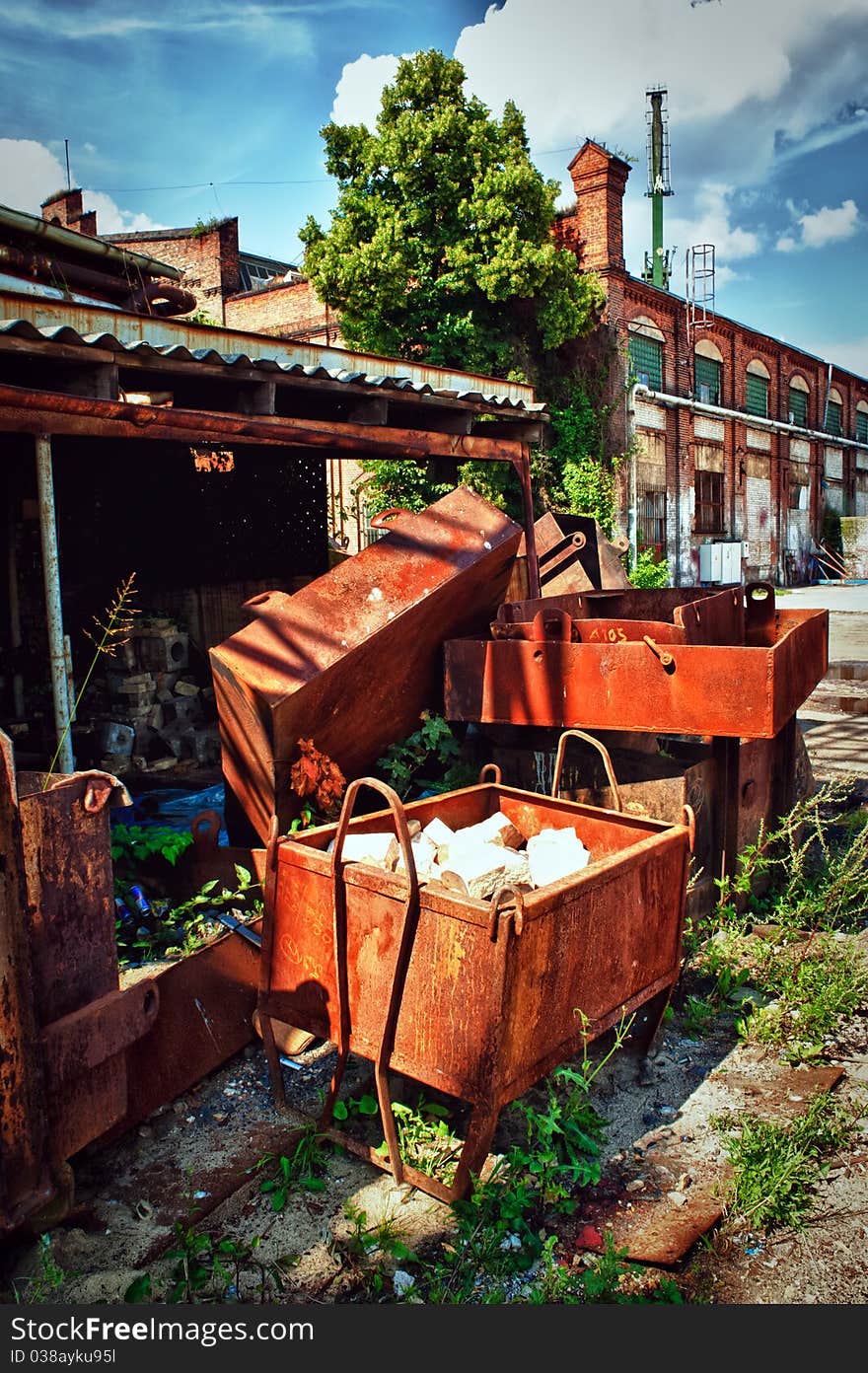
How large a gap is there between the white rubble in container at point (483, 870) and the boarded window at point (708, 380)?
913 inches

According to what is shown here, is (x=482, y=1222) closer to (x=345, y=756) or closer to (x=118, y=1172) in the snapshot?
(x=118, y=1172)

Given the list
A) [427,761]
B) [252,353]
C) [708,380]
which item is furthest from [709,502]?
[427,761]

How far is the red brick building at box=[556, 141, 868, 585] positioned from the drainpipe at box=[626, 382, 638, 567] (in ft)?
0.15

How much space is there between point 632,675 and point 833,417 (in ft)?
113

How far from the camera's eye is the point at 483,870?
124 inches

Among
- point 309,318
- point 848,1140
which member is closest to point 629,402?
point 309,318

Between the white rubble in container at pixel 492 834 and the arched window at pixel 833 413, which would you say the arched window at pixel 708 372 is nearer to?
the arched window at pixel 833 413

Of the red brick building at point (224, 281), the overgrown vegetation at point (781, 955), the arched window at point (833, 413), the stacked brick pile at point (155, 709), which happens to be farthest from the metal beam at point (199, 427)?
the arched window at point (833, 413)

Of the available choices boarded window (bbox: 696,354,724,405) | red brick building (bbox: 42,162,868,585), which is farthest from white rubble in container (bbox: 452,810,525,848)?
boarded window (bbox: 696,354,724,405)

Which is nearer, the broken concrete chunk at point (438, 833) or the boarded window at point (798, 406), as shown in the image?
the broken concrete chunk at point (438, 833)

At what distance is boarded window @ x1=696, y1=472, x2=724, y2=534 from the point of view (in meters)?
24.4

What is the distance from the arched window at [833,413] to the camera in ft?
109

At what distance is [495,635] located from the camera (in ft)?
15.0

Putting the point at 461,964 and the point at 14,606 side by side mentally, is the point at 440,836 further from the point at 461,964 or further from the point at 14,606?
the point at 14,606
